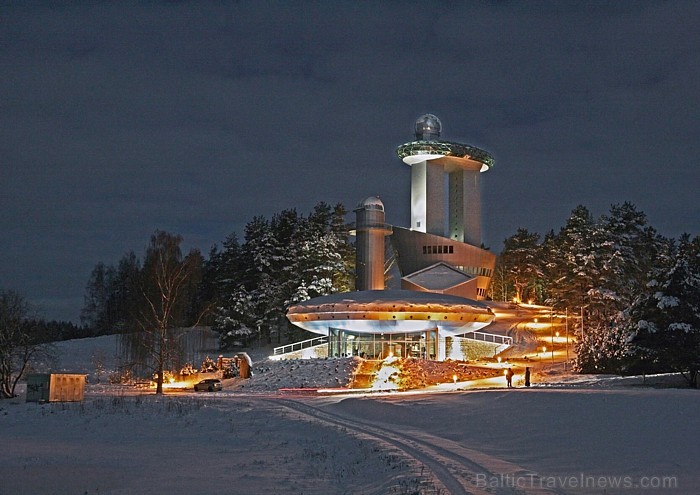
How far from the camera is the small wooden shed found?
32781 millimetres

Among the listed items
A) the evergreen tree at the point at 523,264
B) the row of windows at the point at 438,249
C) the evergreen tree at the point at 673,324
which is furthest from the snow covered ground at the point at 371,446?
the evergreen tree at the point at 523,264

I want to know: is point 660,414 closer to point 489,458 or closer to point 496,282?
point 489,458

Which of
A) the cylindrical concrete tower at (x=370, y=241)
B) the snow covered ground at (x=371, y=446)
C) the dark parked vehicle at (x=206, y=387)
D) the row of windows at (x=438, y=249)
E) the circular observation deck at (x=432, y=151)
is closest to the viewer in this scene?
the snow covered ground at (x=371, y=446)

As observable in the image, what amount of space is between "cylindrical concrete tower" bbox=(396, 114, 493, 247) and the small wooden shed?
54.9 metres

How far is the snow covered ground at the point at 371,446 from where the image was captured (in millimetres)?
14148

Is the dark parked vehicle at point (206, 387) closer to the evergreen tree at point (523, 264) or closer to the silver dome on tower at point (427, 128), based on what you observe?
the silver dome on tower at point (427, 128)

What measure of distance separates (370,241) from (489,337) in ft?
46.4

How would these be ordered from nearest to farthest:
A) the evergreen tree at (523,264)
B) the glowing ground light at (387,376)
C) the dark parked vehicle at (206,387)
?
the glowing ground light at (387,376)
the dark parked vehicle at (206,387)
the evergreen tree at (523,264)

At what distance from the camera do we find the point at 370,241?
68375 millimetres

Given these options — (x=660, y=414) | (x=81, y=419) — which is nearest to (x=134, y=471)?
(x=81, y=419)

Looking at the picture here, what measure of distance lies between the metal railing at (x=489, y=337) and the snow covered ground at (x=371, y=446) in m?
31.6

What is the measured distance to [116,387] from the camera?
45531 millimetres

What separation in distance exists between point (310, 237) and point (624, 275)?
30062mm

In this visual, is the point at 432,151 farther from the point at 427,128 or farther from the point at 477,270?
the point at 477,270
